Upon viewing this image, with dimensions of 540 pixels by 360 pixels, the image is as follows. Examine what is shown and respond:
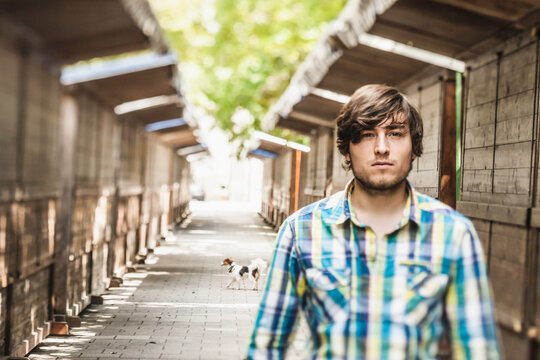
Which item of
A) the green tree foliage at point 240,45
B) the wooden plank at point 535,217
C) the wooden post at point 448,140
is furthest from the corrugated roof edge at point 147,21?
the green tree foliage at point 240,45

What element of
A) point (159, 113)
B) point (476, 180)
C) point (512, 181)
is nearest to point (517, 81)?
point (512, 181)

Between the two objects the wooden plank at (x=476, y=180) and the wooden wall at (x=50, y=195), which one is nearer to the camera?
the wooden plank at (x=476, y=180)

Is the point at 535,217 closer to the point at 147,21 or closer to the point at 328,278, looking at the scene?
the point at 328,278

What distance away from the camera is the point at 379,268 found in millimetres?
2549

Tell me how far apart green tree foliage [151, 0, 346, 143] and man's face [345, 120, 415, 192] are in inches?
872

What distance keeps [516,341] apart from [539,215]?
96 centimetres

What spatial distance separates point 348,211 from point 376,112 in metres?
0.36

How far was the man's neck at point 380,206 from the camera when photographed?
2666 millimetres

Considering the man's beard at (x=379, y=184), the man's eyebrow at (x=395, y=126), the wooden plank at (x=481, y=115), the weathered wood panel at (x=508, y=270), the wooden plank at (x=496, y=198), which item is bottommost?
the weathered wood panel at (x=508, y=270)

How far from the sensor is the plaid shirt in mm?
2465

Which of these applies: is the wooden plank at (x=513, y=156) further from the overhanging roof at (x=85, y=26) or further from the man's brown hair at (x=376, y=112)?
the overhanging roof at (x=85, y=26)

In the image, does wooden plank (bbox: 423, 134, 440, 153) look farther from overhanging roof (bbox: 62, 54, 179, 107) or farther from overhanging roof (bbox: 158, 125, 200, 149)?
overhanging roof (bbox: 158, 125, 200, 149)

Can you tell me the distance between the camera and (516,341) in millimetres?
5379

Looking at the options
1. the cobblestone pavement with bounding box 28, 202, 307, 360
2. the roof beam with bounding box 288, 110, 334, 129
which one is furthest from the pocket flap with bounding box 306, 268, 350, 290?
the roof beam with bounding box 288, 110, 334, 129
